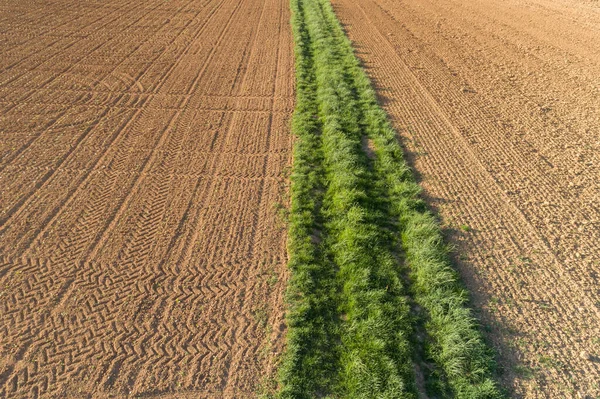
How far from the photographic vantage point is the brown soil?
4.94 m

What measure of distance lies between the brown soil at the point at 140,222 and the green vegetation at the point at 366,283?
51cm

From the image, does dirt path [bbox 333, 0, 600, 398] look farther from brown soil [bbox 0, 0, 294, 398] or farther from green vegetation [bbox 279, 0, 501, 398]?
brown soil [bbox 0, 0, 294, 398]

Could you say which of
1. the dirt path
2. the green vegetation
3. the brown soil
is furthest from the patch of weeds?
the brown soil

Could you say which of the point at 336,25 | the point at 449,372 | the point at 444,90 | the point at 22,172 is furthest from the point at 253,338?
the point at 336,25

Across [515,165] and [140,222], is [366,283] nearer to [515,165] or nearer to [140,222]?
[140,222]

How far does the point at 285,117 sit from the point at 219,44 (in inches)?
291

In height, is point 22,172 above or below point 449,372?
above

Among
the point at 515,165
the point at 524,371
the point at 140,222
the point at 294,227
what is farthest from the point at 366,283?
the point at 515,165

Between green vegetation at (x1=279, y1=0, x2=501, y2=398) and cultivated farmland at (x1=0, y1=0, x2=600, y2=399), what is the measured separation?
0.04m

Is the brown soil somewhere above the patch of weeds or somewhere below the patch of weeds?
above

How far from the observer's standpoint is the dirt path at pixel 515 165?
546 cm

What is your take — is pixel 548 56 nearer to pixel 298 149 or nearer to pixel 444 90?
pixel 444 90

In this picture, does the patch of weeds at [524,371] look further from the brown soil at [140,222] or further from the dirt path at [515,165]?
the brown soil at [140,222]

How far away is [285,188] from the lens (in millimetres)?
8031
